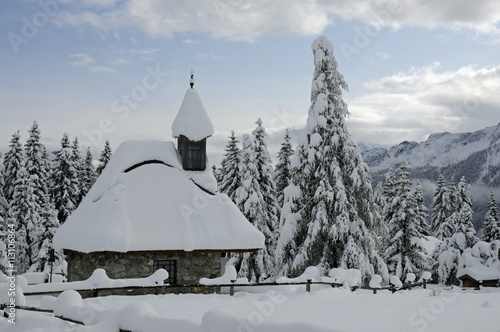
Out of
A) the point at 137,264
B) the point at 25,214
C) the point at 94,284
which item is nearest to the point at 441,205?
the point at 25,214

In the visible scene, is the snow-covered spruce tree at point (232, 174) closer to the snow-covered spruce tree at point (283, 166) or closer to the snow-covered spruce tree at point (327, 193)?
the snow-covered spruce tree at point (283, 166)

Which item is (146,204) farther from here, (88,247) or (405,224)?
(405,224)

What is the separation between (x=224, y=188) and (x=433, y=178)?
166m

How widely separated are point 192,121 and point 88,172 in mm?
28552

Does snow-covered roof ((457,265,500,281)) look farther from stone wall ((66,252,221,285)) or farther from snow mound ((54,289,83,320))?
snow mound ((54,289,83,320))

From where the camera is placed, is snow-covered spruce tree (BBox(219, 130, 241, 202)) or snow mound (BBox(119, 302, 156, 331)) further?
snow-covered spruce tree (BBox(219, 130, 241, 202))

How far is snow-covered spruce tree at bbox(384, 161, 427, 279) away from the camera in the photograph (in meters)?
29.7

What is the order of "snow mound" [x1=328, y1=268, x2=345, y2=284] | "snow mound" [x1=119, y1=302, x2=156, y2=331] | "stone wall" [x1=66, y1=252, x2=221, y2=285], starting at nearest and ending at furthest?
"snow mound" [x1=119, y1=302, x2=156, y2=331] < "snow mound" [x1=328, y1=268, x2=345, y2=284] < "stone wall" [x1=66, y1=252, x2=221, y2=285]

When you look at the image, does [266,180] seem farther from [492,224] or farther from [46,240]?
[492,224]

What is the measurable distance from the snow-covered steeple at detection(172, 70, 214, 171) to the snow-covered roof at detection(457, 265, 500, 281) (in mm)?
22048

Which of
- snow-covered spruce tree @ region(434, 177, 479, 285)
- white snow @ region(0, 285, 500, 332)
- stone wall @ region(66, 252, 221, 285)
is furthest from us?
snow-covered spruce tree @ region(434, 177, 479, 285)

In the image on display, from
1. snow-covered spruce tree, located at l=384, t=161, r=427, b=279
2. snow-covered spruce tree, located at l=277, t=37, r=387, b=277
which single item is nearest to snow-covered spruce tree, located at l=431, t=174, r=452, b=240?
snow-covered spruce tree, located at l=384, t=161, r=427, b=279

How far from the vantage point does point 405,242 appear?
A: 30.5 m

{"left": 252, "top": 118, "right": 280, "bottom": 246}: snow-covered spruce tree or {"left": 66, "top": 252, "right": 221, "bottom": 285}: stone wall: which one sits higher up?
{"left": 252, "top": 118, "right": 280, "bottom": 246}: snow-covered spruce tree
